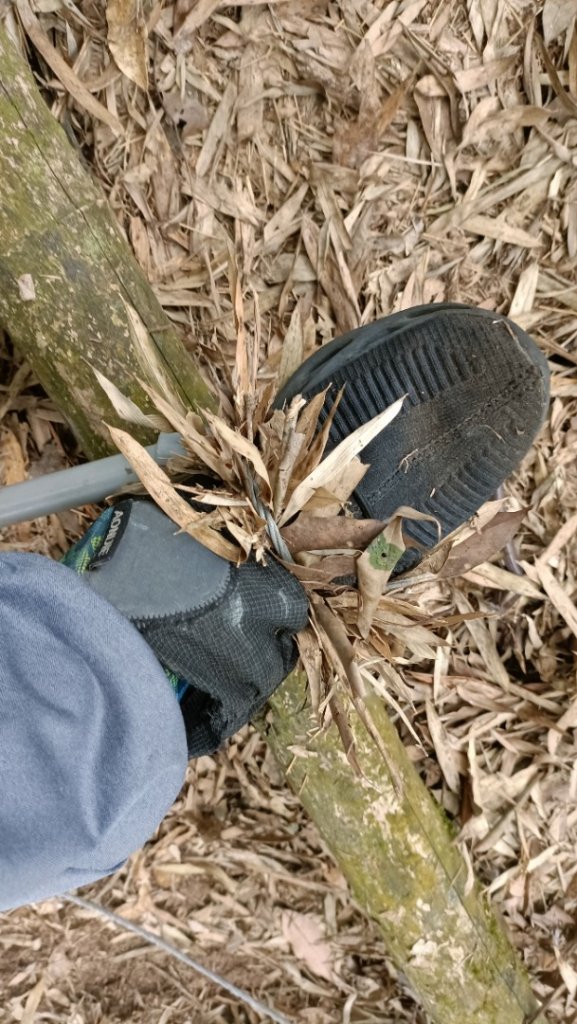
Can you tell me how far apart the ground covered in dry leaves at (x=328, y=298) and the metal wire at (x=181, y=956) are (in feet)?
0.09

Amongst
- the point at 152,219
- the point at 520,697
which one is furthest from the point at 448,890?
Answer: the point at 152,219

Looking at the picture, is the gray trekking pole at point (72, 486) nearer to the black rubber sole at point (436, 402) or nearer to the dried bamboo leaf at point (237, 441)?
the dried bamboo leaf at point (237, 441)

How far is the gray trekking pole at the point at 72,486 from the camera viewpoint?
1.00m

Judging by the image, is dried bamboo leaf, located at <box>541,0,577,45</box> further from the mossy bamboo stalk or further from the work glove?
the work glove

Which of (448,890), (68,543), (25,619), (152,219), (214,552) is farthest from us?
(68,543)

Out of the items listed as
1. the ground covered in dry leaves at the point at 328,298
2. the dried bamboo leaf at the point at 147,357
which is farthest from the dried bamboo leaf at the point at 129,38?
the dried bamboo leaf at the point at 147,357

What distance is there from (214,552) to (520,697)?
0.87 metres

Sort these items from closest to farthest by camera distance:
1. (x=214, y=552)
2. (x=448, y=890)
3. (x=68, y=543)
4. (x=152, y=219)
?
(x=214, y=552), (x=448, y=890), (x=152, y=219), (x=68, y=543)

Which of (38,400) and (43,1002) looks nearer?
(38,400)

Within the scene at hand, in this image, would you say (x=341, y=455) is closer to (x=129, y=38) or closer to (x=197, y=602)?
(x=197, y=602)

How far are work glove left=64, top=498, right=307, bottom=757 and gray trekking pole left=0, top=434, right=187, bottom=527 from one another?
0.14 feet

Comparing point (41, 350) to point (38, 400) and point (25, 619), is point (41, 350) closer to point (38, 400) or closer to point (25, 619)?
point (38, 400)

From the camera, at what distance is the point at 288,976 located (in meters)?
1.57

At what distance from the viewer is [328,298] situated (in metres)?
1.43
